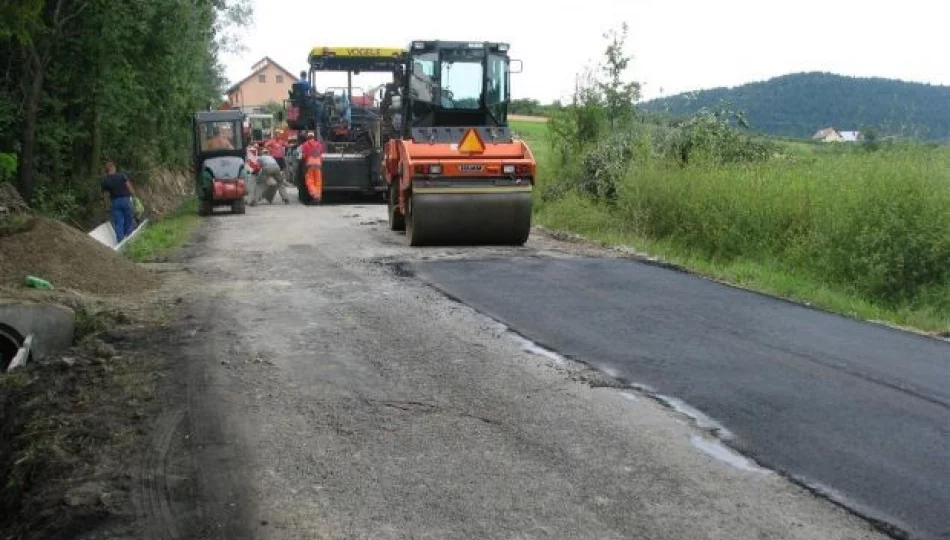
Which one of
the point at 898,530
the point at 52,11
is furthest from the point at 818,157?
the point at 52,11

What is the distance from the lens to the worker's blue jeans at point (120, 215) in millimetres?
17164

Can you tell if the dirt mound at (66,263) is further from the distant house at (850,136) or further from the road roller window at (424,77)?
the distant house at (850,136)

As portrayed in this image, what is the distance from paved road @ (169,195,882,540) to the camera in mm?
4188

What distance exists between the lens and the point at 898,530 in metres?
4.13

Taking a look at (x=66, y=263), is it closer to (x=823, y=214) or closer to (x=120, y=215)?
(x=120, y=215)

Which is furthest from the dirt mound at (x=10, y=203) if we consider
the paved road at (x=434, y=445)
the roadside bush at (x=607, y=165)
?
the roadside bush at (x=607, y=165)

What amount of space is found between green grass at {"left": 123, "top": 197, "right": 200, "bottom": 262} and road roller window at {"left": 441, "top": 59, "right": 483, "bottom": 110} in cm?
506

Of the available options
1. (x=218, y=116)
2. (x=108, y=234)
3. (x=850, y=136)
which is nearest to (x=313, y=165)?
(x=218, y=116)

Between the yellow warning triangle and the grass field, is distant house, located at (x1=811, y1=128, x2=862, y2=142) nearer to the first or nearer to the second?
the grass field

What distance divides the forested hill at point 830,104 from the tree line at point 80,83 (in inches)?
451

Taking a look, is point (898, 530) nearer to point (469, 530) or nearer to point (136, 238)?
point (469, 530)

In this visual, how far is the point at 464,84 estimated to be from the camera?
1555 centimetres

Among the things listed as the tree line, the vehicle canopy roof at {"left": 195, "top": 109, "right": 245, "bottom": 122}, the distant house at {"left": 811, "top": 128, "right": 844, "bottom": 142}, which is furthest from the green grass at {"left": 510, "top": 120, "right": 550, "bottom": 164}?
the tree line

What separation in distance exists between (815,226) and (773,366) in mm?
6967
